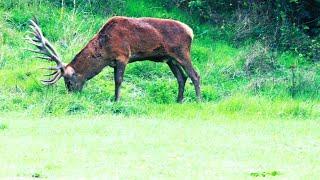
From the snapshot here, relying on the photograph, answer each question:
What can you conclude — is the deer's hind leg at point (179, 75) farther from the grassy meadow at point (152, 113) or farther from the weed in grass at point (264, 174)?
the weed in grass at point (264, 174)

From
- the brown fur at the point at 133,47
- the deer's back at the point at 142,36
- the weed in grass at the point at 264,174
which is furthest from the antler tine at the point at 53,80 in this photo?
the weed in grass at the point at 264,174

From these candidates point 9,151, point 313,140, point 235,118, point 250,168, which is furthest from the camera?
point 235,118

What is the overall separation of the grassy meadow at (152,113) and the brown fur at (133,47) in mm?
527

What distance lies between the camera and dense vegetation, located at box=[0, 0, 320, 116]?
14797mm

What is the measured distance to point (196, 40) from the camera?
63.6 ft

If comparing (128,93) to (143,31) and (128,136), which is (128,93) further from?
(128,136)

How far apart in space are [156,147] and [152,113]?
13.1 feet

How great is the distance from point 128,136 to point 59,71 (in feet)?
16.0

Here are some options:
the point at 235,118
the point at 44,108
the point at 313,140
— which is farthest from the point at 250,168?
the point at 44,108

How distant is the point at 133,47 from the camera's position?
51.3 ft

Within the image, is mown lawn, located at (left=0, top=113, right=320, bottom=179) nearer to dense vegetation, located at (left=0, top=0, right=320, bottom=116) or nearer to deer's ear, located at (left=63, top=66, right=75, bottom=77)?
dense vegetation, located at (left=0, top=0, right=320, bottom=116)

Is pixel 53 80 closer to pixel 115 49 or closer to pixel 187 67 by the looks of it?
pixel 115 49

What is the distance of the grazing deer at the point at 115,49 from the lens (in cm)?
1552

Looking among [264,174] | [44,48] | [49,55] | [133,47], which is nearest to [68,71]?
[49,55]
